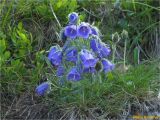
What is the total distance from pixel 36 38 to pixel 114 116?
93cm

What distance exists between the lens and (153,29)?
369 cm

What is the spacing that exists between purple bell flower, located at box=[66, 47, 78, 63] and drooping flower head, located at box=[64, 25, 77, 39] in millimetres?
92

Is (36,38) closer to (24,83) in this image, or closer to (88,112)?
(24,83)

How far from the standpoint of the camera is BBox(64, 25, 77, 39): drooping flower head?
105 inches

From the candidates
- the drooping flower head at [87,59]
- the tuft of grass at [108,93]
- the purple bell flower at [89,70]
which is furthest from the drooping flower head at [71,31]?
the tuft of grass at [108,93]

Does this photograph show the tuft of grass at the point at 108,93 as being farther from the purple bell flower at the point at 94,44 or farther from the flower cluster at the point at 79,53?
the purple bell flower at the point at 94,44

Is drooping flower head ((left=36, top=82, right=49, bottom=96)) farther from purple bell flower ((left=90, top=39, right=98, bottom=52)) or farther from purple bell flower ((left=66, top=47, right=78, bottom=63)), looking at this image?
purple bell flower ((left=90, top=39, right=98, bottom=52))

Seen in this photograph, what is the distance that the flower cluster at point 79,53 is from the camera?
2.66 metres

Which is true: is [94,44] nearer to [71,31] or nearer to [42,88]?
[71,31]

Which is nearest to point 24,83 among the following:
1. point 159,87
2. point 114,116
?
point 114,116

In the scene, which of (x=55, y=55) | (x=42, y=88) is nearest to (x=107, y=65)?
Answer: (x=55, y=55)

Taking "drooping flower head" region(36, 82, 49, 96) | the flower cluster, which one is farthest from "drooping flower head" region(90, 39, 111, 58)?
"drooping flower head" region(36, 82, 49, 96)

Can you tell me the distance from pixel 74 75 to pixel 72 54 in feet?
0.43

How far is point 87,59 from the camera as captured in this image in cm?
262
